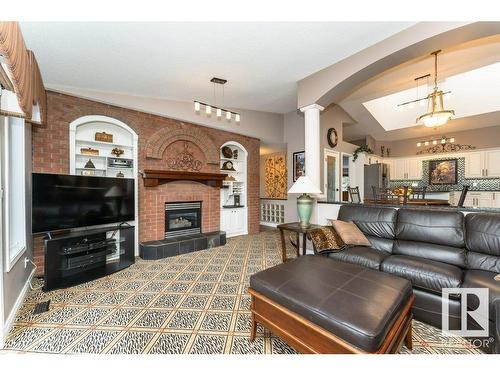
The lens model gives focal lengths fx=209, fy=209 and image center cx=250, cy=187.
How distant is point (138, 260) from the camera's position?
3.60 m


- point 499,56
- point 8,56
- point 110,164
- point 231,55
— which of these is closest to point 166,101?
point 110,164

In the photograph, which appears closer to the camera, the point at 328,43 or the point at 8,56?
the point at 8,56

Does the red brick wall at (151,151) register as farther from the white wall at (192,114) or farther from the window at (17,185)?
the window at (17,185)

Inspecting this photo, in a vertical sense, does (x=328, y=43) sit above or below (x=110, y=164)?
above

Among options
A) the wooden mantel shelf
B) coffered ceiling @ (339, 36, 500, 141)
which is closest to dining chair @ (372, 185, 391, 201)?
coffered ceiling @ (339, 36, 500, 141)

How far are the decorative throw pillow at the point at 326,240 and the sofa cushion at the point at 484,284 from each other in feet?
3.53

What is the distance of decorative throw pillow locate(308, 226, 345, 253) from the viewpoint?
8.39 feet

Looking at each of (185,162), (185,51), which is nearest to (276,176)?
(185,162)

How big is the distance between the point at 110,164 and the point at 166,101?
1532 millimetres

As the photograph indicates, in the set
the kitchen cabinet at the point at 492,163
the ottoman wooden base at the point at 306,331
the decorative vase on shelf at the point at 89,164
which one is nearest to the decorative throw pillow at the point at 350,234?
the ottoman wooden base at the point at 306,331

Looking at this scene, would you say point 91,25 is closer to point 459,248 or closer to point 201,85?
point 201,85

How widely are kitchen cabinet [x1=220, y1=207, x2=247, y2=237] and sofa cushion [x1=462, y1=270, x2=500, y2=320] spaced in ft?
13.7

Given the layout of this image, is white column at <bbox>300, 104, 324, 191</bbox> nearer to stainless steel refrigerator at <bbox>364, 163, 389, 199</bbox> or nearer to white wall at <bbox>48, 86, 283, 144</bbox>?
white wall at <bbox>48, 86, 283, 144</bbox>

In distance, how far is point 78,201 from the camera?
2924 millimetres
